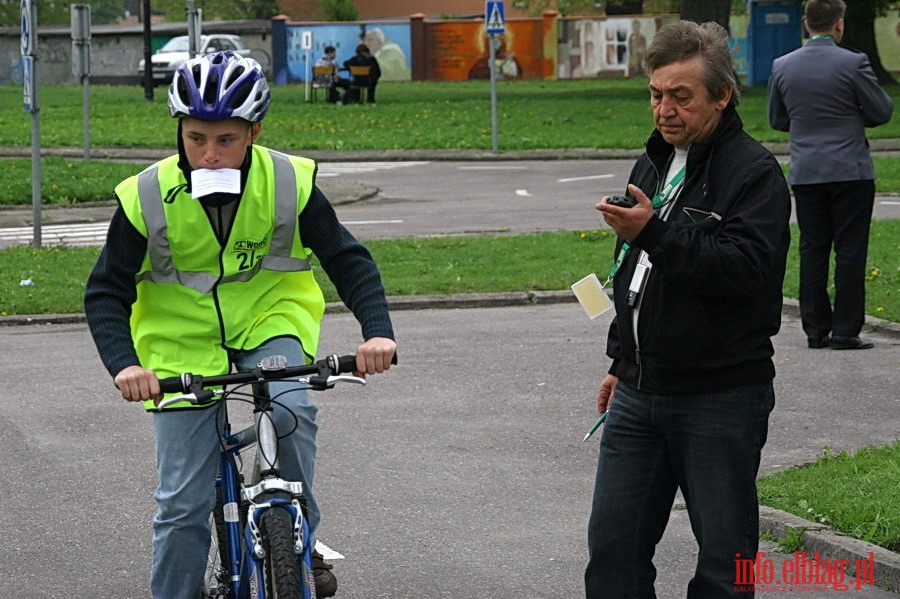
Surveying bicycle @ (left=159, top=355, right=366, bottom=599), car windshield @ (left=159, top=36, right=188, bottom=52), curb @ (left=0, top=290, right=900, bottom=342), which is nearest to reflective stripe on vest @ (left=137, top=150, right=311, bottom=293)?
bicycle @ (left=159, top=355, right=366, bottom=599)

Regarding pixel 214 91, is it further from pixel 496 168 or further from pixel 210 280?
pixel 496 168

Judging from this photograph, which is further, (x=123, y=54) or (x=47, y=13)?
(x=47, y=13)

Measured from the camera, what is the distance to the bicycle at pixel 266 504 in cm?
378

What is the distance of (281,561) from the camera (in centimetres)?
374

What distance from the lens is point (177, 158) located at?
14.2ft

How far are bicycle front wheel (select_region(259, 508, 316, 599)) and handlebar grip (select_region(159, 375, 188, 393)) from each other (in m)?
0.38

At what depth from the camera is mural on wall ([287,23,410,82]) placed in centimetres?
5572

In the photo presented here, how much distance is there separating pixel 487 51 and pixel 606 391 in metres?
51.9

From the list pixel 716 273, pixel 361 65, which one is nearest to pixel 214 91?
pixel 716 273

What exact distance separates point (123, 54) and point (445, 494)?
51467 mm

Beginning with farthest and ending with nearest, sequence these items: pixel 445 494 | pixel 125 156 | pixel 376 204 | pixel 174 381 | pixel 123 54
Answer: pixel 123 54 < pixel 125 156 < pixel 376 204 < pixel 445 494 < pixel 174 381

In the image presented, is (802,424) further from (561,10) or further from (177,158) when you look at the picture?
(561,10)

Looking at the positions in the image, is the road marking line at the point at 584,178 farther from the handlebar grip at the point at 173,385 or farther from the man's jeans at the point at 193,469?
the handlebar grip at the point at 173,385

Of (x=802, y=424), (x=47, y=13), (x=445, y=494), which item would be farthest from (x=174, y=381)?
(x=47, y=13)
